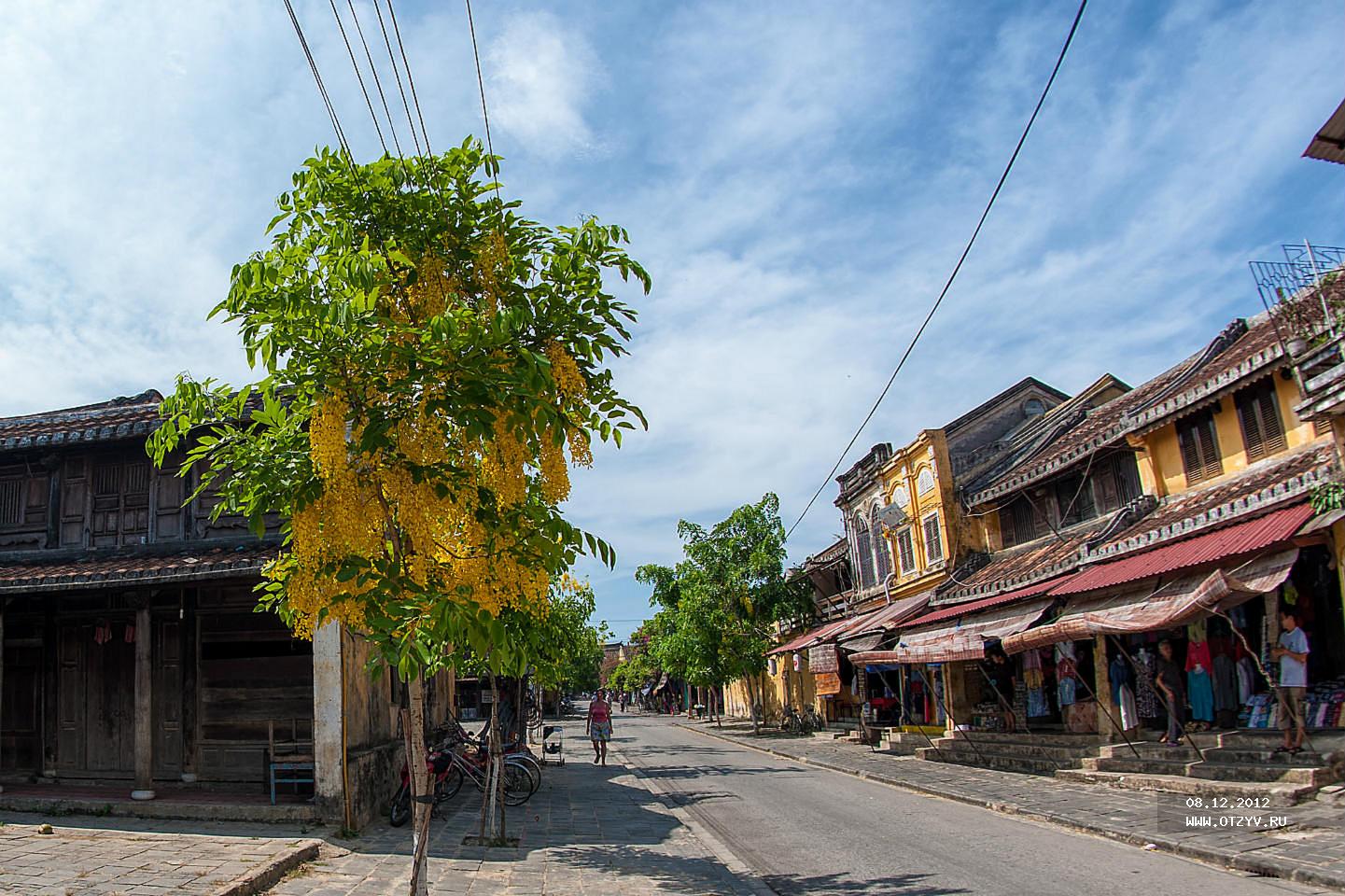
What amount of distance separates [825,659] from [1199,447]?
12.6 metres

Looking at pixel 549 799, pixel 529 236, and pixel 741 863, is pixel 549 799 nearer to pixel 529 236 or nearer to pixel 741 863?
pixel 741 863

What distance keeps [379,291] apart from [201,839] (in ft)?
28.7

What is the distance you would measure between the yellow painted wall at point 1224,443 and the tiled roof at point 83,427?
17.0 m

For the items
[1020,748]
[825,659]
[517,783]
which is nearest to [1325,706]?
[1020,748]

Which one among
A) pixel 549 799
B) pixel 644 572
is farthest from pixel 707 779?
pixel 644 572

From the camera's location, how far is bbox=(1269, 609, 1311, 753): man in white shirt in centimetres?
1251

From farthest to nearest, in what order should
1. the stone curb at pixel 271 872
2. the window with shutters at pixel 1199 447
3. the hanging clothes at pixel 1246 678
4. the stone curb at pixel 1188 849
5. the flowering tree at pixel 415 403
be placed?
the window with shutters at pixel 1199 447
the hanging clothes at pixel 1246 678
the stone curb at pixel 271 872
the stone curb at pixel 1188 849
the flowering tree at pixel 415 403

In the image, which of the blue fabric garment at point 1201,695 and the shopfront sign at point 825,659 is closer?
the blue fabric garment at point 1201,695

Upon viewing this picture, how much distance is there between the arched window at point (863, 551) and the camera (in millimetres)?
31781

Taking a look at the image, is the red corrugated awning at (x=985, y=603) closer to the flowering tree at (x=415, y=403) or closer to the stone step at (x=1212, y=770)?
the stone step at (x=1212, y=770)

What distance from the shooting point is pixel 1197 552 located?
13734 mm

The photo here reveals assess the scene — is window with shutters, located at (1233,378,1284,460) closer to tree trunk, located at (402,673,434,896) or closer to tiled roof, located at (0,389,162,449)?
tree trunk, located at (402,673,434,896)

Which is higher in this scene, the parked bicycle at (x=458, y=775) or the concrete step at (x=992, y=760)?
the parked bicycle at (x=458, y=775)

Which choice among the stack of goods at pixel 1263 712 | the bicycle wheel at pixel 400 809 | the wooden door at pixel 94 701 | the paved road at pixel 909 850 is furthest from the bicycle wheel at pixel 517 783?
the stack of goods at pixel 1263 712
